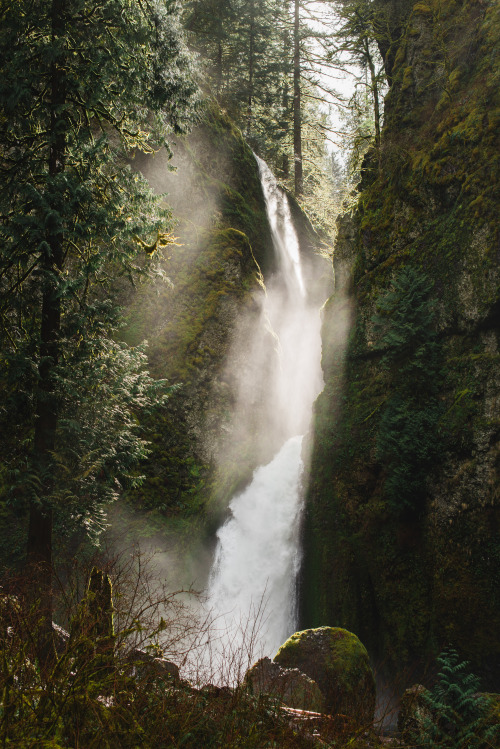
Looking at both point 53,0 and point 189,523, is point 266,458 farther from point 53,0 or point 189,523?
point 53,0

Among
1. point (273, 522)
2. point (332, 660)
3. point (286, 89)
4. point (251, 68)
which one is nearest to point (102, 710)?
point (332, 660)

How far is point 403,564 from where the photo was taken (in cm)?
814

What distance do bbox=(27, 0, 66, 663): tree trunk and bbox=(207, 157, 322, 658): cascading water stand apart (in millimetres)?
2921

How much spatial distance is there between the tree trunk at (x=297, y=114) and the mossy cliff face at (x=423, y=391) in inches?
A: 452

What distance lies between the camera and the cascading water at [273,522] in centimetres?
959

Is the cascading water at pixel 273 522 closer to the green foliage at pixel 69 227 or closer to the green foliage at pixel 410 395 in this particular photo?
the green foliage at pixel 69 227

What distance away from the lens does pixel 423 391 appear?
28.0 ft

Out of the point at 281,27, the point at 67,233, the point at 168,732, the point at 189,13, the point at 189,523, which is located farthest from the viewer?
the point at 281,27

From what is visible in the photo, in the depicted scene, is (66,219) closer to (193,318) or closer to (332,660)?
(332,660)

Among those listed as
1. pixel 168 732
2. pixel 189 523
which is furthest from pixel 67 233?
pixel 189 523

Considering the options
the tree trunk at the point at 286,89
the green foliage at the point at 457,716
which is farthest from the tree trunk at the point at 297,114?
the green foliage at the point at 457,716

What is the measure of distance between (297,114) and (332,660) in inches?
1045

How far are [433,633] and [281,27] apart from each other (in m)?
30.9

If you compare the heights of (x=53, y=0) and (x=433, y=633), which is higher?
(x=53, y=0)
